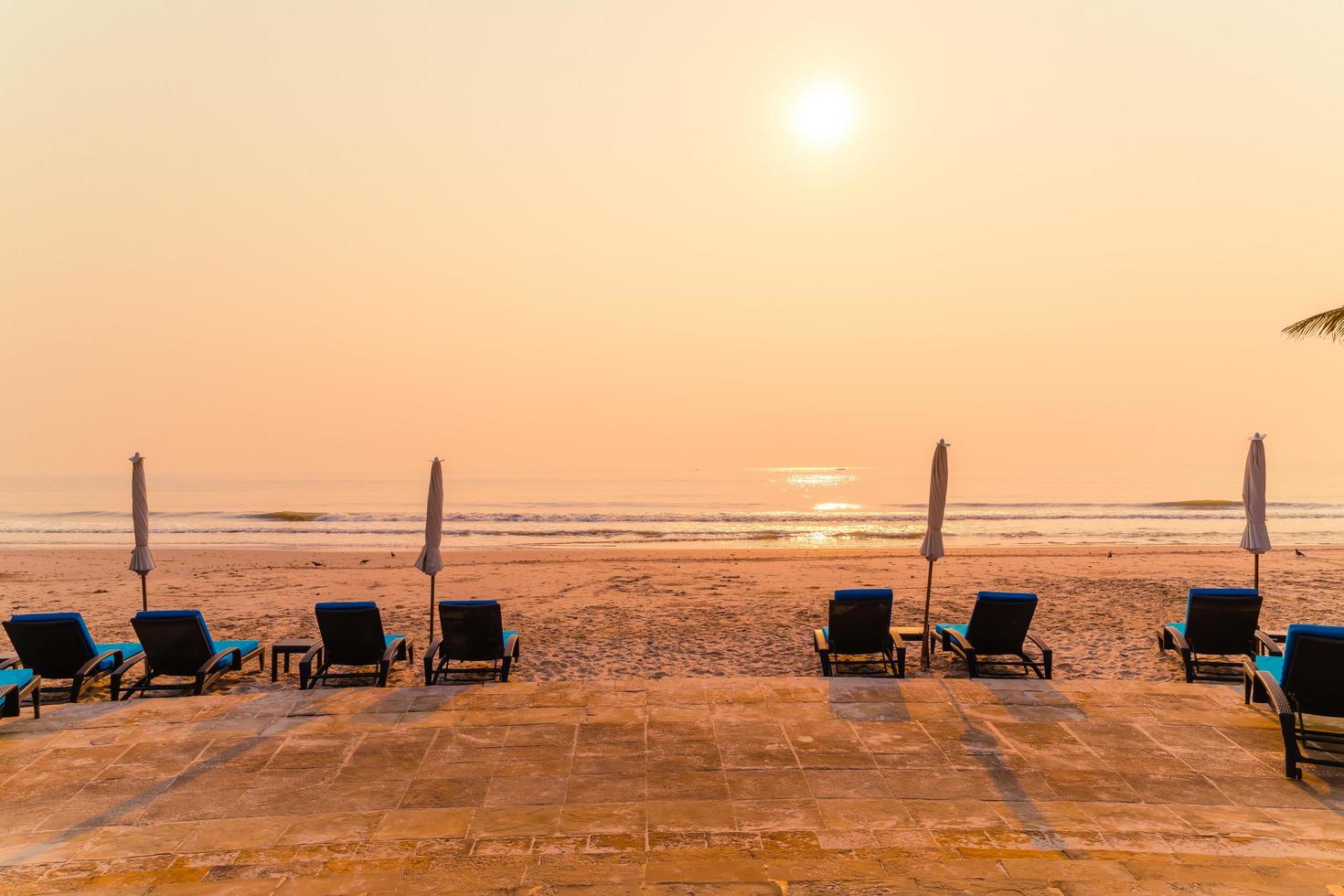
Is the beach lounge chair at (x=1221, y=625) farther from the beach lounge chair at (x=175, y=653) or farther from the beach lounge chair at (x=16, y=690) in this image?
the beach lounge chair at (x=16, y=690)

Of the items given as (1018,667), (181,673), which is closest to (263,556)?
(181,673)

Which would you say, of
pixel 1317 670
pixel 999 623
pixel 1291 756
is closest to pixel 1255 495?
pixel 999 623

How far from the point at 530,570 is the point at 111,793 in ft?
46.1

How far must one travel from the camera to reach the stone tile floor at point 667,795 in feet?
14.0

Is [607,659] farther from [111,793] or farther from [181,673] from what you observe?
[111,793]

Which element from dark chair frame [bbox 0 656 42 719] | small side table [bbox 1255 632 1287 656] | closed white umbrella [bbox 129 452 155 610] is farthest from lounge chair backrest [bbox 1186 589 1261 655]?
closed white umbrella [bbox 129 452 155 610]

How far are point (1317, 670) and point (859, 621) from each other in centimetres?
409

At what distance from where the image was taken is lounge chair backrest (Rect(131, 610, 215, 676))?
26.8 feet

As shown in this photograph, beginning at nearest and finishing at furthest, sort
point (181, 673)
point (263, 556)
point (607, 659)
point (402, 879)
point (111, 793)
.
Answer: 1. point (402, 879)
2. point (111, 793)
3. point (181, 673)
4. point (607, 659)
5. point (263, 556)

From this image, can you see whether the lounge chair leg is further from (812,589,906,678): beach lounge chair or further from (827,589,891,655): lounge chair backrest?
(827,589,891,655): lounge chair backrest

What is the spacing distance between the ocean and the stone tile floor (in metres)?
20.6

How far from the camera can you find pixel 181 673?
830 cm

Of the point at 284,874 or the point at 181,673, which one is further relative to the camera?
the point at 181,673

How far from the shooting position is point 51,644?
814cm
